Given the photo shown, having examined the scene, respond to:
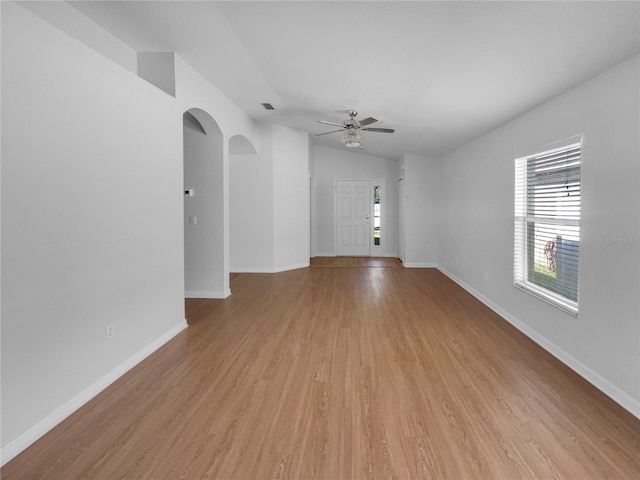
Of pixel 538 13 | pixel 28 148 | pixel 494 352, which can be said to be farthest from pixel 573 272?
pixel 28 148

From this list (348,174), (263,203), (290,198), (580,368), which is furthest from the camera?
(348,174)

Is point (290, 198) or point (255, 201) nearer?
point (255, 201)

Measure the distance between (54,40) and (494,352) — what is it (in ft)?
12.6

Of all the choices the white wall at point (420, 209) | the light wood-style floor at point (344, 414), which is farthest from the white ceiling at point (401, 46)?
the white wall at point (420, 209)

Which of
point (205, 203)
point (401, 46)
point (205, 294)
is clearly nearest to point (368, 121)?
point (401, 46)

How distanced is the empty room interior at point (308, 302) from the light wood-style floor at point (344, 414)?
0.01 meters

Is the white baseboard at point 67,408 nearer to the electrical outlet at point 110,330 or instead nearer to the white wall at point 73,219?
the white wall at point 73,219

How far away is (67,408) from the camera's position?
6.61 feet

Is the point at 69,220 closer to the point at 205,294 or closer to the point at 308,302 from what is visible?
the point at 205,294

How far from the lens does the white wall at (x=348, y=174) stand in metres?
8.84

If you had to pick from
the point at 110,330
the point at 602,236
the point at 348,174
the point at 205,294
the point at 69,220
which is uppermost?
the point at 348,174

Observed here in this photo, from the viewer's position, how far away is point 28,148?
179 centimetres

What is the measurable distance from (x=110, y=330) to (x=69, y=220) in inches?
33.8

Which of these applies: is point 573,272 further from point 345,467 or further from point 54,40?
point 54,40
